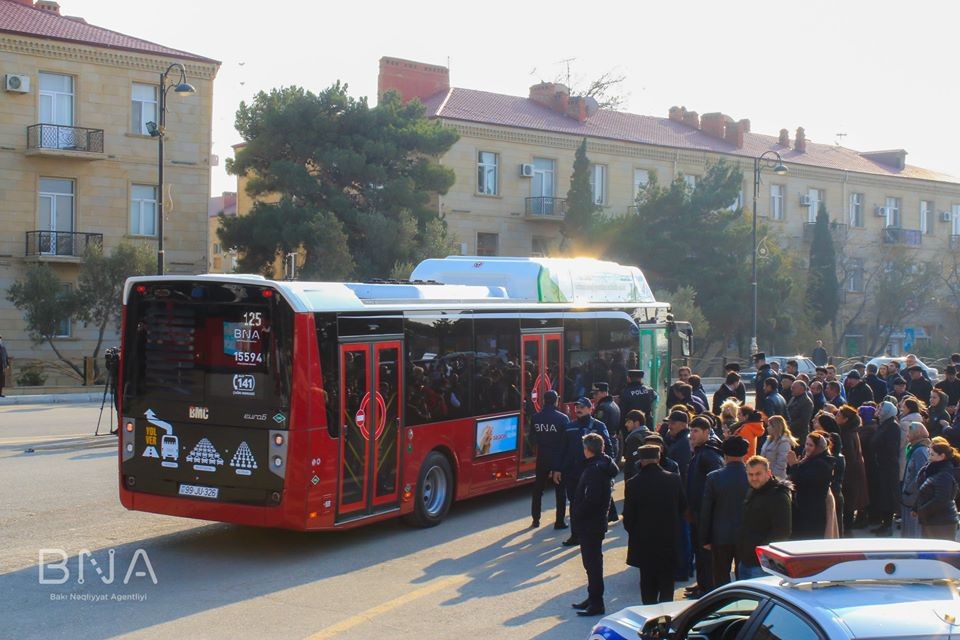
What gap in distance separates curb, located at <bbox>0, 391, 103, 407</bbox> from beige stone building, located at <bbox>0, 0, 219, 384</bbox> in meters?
6.24

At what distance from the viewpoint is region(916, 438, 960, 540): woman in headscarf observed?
9477 mm

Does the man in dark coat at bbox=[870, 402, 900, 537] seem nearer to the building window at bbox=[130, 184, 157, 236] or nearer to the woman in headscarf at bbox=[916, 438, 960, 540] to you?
the woman in headscarf at bbox=[916, 438, 960, 540]

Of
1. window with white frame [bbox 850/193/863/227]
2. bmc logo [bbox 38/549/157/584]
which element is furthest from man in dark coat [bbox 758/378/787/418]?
window with white frame [bbox 850/193/863/227]

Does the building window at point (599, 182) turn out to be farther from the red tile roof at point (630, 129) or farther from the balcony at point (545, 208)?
the balcony at point (545, 208)

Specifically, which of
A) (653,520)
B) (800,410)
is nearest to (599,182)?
(800,410)

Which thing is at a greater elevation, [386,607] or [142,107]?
[142,107]

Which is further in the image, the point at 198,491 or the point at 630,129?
the point at 630,129

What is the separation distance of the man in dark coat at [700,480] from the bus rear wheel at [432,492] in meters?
3.94

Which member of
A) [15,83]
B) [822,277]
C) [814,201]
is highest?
[15,83]

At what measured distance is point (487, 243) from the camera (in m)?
50.1

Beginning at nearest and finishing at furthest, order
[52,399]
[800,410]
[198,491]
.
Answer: [198,491] < [800,410] < [52,399]

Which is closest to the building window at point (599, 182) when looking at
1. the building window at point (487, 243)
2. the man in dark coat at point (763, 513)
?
the building window at point (487, 243)

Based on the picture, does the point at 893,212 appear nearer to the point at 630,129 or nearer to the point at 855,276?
the point at 855,276

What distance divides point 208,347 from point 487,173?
3947 cm
